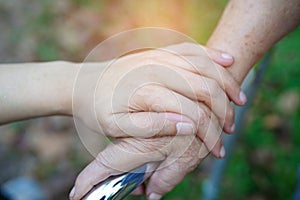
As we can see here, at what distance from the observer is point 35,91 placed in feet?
2.97

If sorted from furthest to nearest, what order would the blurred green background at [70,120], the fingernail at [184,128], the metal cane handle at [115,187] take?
the blurred green background at [70,120] → the fingernail at [184,128] → the metal cane handle at [115,187]

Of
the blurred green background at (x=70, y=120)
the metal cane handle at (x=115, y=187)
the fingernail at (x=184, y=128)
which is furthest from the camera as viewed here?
the blurred green background at (x=70, y=120)

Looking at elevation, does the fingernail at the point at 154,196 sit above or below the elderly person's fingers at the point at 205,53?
below

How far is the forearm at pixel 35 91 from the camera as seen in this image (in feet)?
2.97

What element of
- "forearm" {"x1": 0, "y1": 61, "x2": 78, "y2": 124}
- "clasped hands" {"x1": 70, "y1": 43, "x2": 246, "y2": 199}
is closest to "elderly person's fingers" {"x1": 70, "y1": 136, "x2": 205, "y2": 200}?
"clasped hands" {"x1": 70, "y1": 43, "x2": 246, "y2": 199}

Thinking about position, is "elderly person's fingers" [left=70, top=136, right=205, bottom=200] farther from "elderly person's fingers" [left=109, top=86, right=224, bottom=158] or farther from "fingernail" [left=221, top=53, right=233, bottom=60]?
"fingernail" [left=221, top=53, right=233, bottom=60]

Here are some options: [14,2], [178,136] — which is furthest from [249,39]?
[14,2]

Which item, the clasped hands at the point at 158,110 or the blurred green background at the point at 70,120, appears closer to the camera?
the clasped hands at the point at 158,110

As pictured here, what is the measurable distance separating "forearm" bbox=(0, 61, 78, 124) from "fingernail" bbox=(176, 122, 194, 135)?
206mm

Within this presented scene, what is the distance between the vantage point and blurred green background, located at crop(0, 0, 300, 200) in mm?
1742

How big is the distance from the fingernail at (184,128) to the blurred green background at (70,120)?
807 mm

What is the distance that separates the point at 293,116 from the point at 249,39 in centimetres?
99

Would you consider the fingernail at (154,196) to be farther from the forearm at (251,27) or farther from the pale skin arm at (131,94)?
the forearm at (251,27)

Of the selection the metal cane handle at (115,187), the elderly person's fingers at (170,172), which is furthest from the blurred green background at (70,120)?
the metal cane handle at (115,187)
